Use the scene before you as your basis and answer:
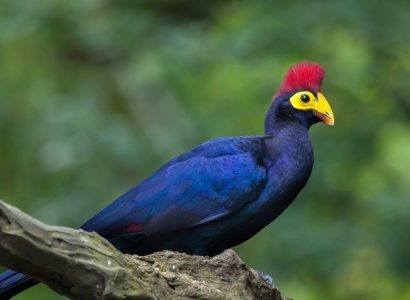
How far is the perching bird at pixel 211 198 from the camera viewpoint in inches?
201

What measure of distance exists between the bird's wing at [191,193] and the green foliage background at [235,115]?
268cm

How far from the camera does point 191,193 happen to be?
524 centimetres

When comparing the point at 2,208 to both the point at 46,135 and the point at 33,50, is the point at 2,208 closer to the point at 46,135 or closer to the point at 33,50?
the point at 46,135

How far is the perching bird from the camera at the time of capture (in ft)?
16.7

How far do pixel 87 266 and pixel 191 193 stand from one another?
153 centimetres

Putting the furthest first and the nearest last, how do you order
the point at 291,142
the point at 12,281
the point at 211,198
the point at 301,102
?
the point at 301,102
the point at 291,142
the point at 211,198
the point at 12,281

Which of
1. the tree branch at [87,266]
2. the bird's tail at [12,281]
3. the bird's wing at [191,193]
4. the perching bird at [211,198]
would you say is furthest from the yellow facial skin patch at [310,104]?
the bird's tail at [12,281]

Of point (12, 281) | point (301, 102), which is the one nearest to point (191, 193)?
point (301, 102)

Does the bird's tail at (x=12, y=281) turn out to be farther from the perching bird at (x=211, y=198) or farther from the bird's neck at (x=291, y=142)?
the bird's neck at (x=291, y=142)

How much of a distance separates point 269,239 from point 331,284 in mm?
547

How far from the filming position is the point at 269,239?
26.9ft

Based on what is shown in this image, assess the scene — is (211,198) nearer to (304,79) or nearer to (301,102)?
(301,102)

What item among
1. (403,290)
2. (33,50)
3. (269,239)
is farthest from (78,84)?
(403,290)

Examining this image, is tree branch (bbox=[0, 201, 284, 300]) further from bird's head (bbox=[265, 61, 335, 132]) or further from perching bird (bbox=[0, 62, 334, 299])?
bird's head (bbox=[265, 61, 335, 132])
